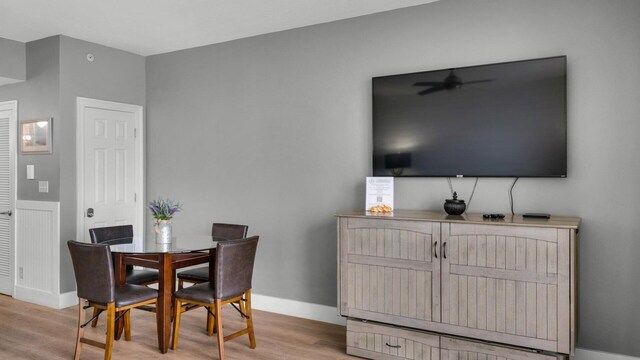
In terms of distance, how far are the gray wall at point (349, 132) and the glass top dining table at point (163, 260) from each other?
107 centimetres

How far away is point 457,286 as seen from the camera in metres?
2.98

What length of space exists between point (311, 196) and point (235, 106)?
4.34ft

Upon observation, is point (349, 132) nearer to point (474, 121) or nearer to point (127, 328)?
point (474, 121)

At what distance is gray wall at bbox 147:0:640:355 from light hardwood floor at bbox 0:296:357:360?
40cm

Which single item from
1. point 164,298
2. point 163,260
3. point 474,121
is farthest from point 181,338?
point 474,121

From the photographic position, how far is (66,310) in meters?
4.54

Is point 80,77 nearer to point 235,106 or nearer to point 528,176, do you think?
point 235,106

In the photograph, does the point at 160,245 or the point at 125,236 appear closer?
the point at 160,245

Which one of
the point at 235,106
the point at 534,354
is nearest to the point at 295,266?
the point at 235,106

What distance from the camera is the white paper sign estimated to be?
3615mm

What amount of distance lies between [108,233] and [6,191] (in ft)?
6.67

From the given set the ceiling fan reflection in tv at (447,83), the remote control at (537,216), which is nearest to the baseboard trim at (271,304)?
the remote control at (537,216)

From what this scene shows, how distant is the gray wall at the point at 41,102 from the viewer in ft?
15.2

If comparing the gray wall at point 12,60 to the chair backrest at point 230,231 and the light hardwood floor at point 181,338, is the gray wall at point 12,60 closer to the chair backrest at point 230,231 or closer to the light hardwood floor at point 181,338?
the light hardwood floor at point 181,338
